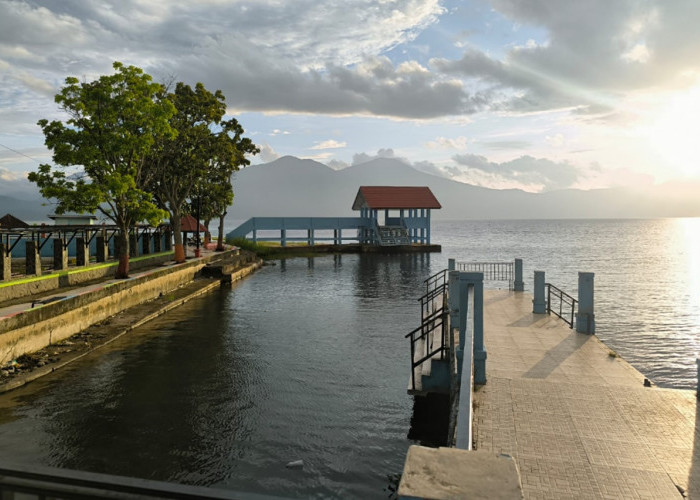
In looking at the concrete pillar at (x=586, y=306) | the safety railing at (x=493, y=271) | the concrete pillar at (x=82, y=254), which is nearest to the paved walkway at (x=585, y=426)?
the concrete pillar at (x=586, y=306)

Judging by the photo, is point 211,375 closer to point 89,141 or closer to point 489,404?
point 489,404

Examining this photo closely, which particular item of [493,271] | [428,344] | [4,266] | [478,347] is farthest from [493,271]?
[4,266]

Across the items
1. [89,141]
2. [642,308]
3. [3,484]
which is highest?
[89,141]

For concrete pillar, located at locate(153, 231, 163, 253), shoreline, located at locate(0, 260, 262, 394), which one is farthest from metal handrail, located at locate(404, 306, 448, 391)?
concrete pillar, located at locate(153, 231, 163, 253)

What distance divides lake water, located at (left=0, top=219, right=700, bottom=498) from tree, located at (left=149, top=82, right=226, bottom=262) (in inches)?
480

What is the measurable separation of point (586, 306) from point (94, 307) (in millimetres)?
17384

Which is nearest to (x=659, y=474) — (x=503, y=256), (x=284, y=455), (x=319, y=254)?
(x=284, y=455)

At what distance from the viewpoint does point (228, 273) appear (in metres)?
36.1

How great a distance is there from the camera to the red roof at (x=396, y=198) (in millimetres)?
65688

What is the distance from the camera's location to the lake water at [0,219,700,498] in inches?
342

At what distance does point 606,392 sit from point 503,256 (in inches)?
2679

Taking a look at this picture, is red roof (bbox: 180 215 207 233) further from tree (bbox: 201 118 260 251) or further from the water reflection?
the water reflection

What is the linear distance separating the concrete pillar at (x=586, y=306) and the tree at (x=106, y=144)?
1935cm

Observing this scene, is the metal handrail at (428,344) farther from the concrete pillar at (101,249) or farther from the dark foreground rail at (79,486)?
the concrete pillar at (101,249)
